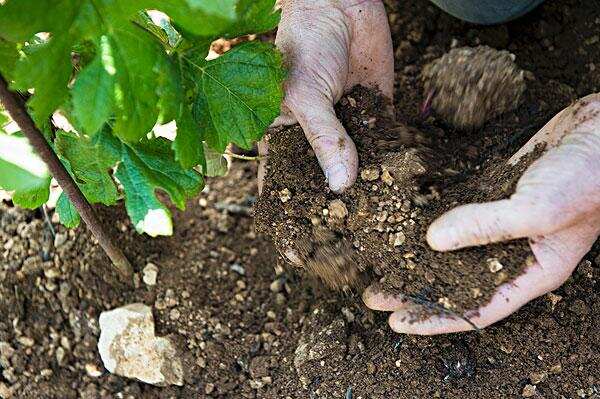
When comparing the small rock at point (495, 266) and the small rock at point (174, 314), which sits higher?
the small rock at point (495, 266)

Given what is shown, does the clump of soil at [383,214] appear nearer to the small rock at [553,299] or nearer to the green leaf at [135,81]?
the small rock at [553,299]

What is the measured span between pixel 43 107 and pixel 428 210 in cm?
114

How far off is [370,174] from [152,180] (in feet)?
2.16

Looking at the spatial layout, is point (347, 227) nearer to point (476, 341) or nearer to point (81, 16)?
point (476, 341)

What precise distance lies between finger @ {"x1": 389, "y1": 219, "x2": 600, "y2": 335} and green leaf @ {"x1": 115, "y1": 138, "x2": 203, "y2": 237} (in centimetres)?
81

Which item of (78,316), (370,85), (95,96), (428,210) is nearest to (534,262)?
(428,210)

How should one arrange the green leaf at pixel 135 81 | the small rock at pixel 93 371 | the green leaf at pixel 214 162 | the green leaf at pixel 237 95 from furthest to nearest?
the small rock at pixel 93 371, the green leaf at pixel 214 162, the green leaf at pixel 237 95, the green leaf at pixel 135 81

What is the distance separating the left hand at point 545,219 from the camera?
77.5 inches

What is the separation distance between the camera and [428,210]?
2.15 m

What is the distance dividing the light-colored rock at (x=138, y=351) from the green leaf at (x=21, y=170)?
2.28 ft

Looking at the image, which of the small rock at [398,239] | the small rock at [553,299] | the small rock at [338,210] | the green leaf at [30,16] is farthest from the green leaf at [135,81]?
the small rock at [553,299]

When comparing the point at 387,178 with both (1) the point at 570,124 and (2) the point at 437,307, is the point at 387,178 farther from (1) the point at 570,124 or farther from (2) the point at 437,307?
(1) the point at 570,124

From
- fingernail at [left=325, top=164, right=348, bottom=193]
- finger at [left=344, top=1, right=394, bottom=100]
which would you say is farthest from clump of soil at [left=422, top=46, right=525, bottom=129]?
fingernail at [left=325, top=164, right=348, bottom=193]

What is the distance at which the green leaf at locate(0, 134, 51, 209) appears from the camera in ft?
6.32
